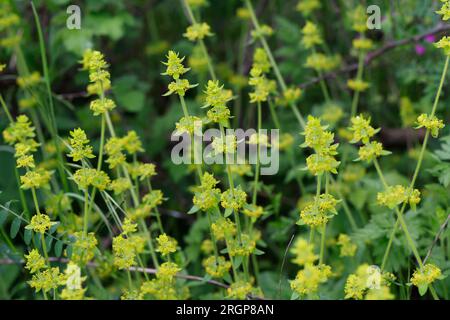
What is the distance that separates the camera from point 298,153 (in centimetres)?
254

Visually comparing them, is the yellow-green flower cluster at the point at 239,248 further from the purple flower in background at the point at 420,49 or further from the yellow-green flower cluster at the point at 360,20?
the purple flower in background at the point at 420,49

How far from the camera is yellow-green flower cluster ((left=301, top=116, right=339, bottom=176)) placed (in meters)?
1.37

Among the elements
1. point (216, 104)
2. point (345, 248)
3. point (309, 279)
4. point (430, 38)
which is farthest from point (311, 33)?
point (309, 279)

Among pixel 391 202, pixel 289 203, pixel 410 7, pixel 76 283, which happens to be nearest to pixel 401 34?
pixel 410 7

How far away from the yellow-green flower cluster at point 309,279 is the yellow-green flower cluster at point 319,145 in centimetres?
22

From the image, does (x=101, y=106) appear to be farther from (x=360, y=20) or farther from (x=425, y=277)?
(x=360, y=20)

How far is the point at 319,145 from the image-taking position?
1.38 m

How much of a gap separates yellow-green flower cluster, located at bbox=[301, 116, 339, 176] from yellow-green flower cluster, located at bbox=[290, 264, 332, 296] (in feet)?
0.71

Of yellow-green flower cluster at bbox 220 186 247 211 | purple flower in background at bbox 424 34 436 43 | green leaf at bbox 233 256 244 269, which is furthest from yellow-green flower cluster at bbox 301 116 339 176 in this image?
purple flower in background at bbox 424 34 436 43

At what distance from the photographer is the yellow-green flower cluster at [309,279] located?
1.26 meters

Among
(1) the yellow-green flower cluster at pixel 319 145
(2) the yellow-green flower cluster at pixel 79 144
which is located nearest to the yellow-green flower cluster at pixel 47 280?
(2) the yellow-green flower cluster at pixel 79 144

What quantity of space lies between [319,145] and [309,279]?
294 millimetres

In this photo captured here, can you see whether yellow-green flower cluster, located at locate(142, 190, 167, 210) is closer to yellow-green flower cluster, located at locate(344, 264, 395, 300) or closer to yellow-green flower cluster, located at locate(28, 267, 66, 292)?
yellow-green flower cluster, located at locate(28, 267, 66, 292)
